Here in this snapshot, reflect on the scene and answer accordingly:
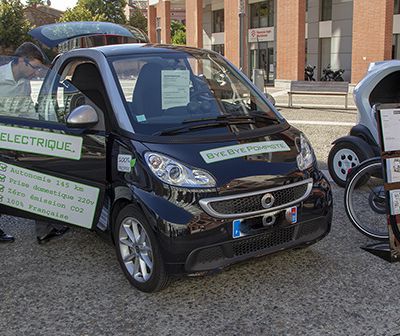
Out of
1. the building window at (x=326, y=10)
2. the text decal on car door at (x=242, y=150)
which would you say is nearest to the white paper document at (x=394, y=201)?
the text decal on car door at (x=242, y=150)

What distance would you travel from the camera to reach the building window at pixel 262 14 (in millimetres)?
29922

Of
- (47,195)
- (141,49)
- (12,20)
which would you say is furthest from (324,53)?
(12,20)

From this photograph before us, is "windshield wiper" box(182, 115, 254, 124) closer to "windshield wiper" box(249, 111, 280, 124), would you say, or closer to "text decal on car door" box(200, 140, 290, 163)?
"windshield wiper" box(249, 111, 280, 124)

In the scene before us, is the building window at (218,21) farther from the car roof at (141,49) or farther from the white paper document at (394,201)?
the white paper document at (394,201)

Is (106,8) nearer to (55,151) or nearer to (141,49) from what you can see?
(141,49)

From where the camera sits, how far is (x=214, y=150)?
3.30m

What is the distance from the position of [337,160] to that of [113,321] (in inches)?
150

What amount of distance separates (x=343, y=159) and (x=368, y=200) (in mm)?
1234

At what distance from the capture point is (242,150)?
3361mm

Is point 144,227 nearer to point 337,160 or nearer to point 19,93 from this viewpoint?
point 19,93

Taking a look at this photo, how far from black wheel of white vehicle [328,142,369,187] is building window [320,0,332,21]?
23.2 meters

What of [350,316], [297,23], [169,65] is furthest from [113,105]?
[297,23]

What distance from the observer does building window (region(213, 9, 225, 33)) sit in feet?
116

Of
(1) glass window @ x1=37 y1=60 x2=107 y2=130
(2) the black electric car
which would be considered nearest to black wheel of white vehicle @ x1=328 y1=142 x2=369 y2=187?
(2) the black electric car
